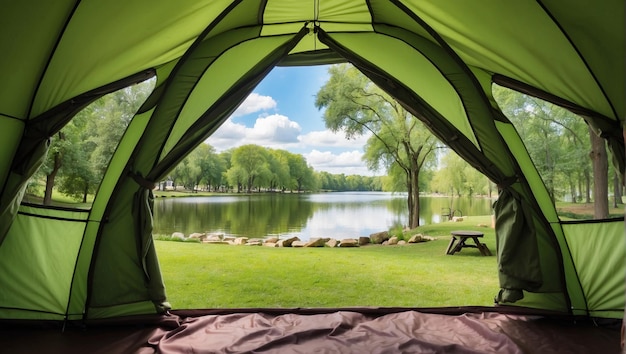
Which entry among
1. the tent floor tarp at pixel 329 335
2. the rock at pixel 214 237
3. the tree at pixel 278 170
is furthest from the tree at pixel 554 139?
the tree at pixel 278 170

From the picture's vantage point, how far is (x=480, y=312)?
2826mm

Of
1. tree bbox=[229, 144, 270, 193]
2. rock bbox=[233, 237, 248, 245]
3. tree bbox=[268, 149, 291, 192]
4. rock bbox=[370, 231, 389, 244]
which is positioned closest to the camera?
rock bbox=[370, 231, 389, 244]

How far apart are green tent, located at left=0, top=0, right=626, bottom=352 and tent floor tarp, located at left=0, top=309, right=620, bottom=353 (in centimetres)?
16

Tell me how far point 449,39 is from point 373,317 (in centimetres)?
229

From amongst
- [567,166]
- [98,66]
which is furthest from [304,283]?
[567,166]

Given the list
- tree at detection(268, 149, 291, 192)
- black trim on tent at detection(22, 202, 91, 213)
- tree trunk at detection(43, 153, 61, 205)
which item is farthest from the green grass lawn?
tree at detection(268, 149, 291, 192)

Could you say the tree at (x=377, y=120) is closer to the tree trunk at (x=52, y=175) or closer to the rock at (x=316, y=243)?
the rock at (x=316, y=243)

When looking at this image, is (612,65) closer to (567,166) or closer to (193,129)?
(193,129)

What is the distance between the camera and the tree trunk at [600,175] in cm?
542

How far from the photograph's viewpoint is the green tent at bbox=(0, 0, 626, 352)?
7.01ft

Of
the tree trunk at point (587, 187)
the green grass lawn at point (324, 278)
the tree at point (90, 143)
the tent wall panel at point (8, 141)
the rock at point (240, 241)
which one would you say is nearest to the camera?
the tent wall panel at point (8, 141)

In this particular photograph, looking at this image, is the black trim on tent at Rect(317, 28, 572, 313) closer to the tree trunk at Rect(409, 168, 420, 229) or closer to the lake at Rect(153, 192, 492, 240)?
the lake at Rect(153, 192, 492, 240)

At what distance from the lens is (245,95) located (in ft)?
9.01

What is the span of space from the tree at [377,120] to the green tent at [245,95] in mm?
7403
